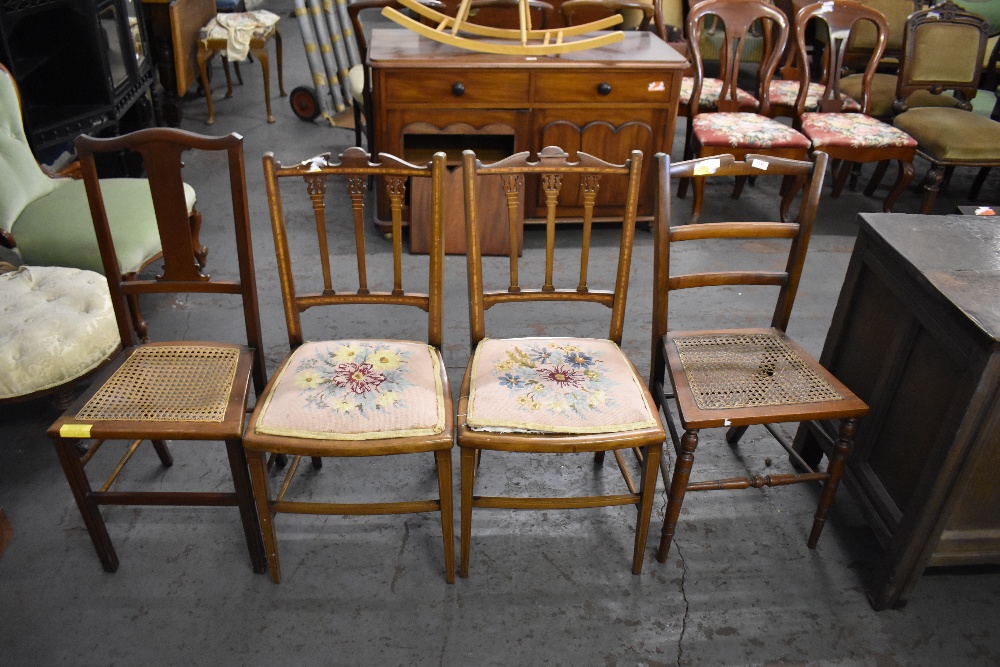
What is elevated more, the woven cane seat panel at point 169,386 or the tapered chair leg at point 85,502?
the woven cane seat panel at point 169,386

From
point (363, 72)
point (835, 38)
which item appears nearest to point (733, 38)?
point (835, 38)

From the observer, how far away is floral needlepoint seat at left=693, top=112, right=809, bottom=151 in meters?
3.34

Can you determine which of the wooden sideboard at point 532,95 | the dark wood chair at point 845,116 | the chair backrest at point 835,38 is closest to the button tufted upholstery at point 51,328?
the wooden sideboard at point 532,95

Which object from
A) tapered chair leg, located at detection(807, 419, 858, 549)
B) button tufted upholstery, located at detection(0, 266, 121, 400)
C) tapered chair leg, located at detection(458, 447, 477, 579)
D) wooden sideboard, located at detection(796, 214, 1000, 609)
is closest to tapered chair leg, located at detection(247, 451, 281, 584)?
tapered chair leg, located at detection(458, 447, 477, 579)

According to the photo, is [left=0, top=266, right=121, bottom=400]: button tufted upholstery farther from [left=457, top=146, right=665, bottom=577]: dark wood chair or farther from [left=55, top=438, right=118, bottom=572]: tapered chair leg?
[left=457, top=146, right=665, bottom=577]: dark wood chair

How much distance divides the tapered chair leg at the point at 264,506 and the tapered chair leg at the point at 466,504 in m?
0.44

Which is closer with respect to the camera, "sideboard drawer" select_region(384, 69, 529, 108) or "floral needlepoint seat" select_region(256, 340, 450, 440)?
"floral needlepoint seat" select_region(256, 340, 450, 440)

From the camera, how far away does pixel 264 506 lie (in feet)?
5.38

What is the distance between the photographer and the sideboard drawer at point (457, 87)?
2963 millimetres

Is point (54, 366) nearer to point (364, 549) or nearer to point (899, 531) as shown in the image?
→ point (364, 549)

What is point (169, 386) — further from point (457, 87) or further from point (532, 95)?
point (532, 95)

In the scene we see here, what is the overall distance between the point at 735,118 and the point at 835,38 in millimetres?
659

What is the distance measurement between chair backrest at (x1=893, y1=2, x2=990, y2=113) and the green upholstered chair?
3.57m

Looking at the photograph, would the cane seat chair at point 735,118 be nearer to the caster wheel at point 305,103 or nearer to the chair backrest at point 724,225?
the chair backrest at point 724,225
